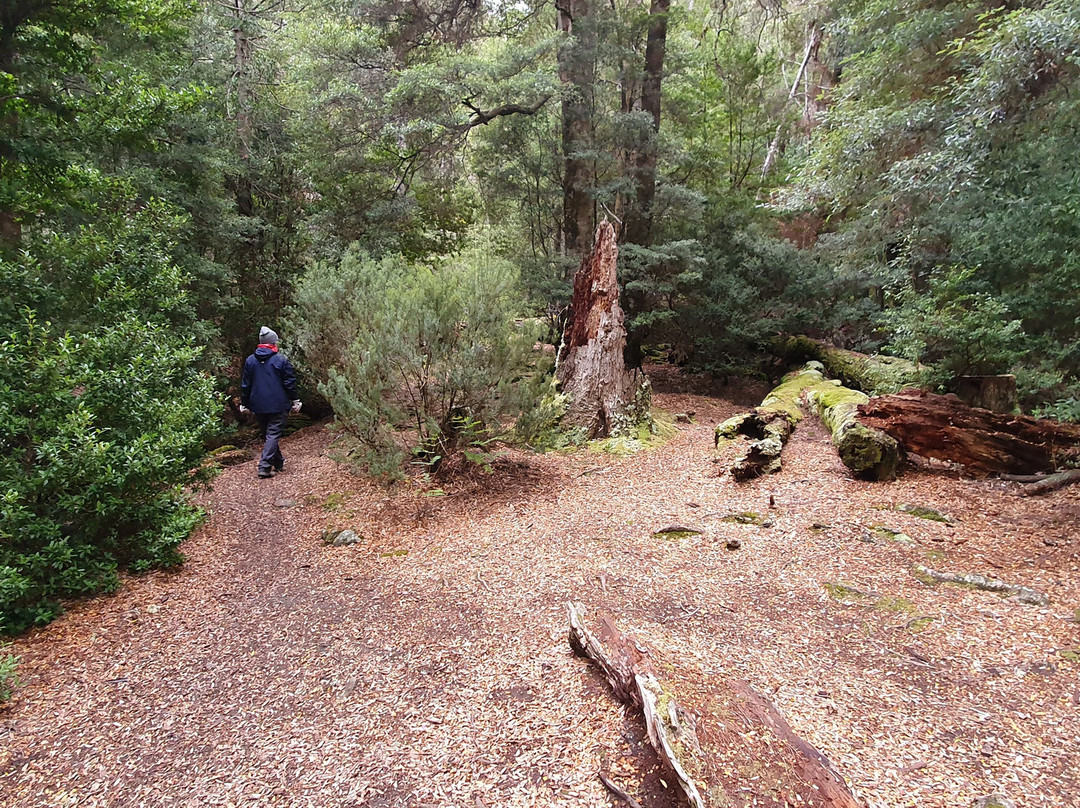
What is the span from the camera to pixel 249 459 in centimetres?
757

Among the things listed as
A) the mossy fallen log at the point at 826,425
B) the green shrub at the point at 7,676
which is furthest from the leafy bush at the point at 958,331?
the green shrub at the point at 7,676

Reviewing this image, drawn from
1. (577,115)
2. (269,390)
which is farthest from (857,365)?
(269,390)

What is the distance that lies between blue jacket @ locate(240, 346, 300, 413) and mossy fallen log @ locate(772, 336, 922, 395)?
754 centimetres

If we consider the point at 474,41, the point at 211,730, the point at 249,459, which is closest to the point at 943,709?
the point at 211,730

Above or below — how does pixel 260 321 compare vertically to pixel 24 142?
below

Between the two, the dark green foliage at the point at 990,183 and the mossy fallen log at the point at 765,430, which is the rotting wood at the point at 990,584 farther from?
the dark green foliage at the point at 990,183

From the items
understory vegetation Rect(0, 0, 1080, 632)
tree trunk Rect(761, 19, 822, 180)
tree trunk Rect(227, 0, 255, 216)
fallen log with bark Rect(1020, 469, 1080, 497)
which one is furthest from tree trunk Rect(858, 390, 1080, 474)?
tree trunk Rect(761, 19, 822, 180)

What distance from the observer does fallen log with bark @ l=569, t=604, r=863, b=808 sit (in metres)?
1.86

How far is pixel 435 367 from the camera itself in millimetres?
5184

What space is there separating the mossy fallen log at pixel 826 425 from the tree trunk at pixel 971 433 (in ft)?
0.87

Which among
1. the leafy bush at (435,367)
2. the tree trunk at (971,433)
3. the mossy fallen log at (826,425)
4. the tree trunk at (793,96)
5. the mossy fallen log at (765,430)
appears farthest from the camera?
the tree trunk at (793,96)

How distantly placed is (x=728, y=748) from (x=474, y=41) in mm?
12606

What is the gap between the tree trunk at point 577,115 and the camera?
9.35m

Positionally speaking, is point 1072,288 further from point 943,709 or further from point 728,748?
point 728,748
